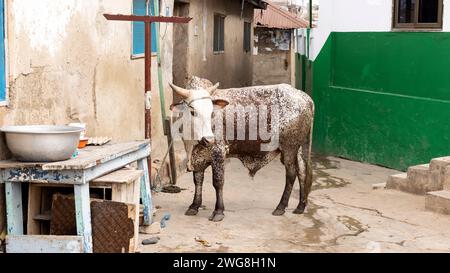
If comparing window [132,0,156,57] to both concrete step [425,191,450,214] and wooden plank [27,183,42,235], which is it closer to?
wooden plank [27,183,42,235]

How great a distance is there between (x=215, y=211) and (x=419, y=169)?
120 inches

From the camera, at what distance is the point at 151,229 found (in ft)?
20.5

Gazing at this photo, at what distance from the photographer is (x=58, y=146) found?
185 inches

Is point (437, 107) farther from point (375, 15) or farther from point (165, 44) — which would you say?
point (165, 44)

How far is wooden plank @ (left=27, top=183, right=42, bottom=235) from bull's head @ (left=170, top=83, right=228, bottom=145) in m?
1.84

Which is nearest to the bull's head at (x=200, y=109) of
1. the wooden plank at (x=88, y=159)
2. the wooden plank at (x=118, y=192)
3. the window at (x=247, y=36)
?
the wooden plank at (x=88, y=159)

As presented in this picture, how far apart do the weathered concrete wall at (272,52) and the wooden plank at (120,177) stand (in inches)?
905

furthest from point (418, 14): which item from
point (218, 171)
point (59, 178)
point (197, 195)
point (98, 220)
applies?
point (59, 178)

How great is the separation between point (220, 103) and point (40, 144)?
8.10 ft

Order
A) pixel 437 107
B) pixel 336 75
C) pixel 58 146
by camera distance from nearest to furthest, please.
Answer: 1. pixel 58 146
2. pixel 437 107
3. pixel 336 75

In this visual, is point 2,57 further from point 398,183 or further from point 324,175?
point 324,175

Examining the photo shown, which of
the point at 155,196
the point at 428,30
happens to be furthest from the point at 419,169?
the point at 155,196

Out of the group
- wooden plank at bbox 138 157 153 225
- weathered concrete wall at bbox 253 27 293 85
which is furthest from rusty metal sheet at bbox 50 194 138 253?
weathered concrete wall at bbox 253 27 293 85

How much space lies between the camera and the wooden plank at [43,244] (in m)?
4.75
